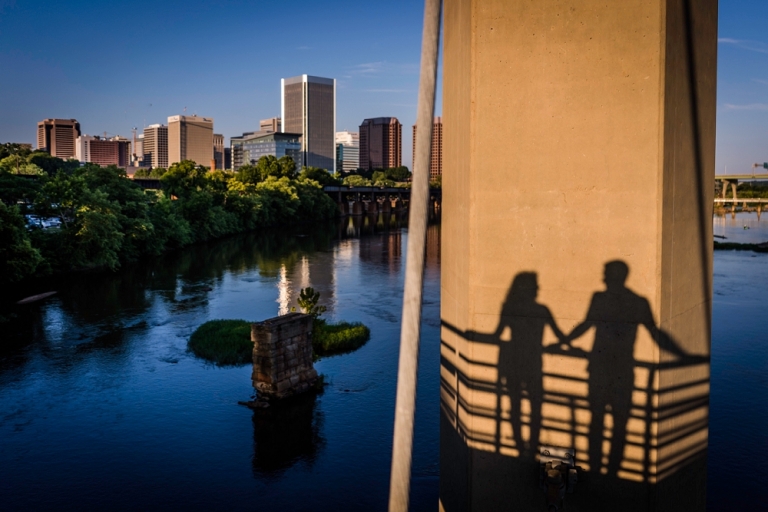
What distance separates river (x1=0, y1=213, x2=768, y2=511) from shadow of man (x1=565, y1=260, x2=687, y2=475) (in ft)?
22.4

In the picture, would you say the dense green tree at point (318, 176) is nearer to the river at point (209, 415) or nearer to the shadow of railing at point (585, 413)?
the river at point (209, 415)

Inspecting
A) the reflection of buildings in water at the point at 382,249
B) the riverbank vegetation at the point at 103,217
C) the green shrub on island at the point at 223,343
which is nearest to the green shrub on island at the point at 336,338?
the green shrub on island at the point at 223,343

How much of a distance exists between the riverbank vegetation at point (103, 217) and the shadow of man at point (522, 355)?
34327 millimetres

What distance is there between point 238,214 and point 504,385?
7194 centimetres

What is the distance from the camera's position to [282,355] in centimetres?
1941

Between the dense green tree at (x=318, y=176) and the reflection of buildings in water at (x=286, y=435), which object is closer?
the reflection of buildings in water at (x=286, y=435)

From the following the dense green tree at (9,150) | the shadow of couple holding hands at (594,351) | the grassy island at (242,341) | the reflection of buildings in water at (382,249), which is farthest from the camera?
the dense green tree at (9,150)

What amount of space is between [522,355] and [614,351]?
3.23 feet

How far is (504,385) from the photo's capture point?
7.76 metres

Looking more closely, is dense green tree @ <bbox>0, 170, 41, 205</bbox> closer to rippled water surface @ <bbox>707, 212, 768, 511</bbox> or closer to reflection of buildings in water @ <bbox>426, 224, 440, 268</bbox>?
reflection of buildings in water @ <bbox>426, 224, 440, 268</bbox>

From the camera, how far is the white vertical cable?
4.55 m

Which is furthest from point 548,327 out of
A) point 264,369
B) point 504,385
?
point 264,369

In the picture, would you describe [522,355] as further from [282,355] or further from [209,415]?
[209,415]

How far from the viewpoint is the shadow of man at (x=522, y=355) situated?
759 centimetres
